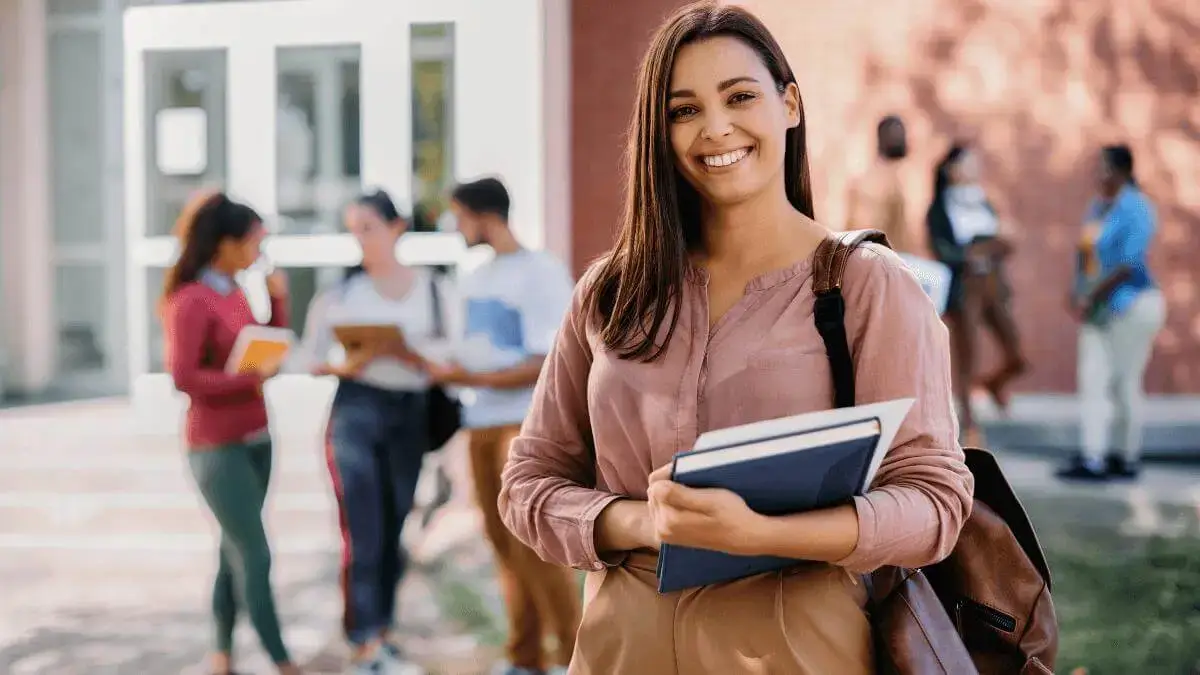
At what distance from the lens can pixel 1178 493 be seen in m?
6.20

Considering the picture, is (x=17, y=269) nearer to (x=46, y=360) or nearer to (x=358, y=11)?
(x=46, y=360)

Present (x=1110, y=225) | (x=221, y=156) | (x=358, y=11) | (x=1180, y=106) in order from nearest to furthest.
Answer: (x=358, y=11), (x=221, y=156), (x=1110, y=225), (x=1180, y=106)

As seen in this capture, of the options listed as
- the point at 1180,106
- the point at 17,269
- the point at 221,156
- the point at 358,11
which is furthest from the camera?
the point at 1180,106

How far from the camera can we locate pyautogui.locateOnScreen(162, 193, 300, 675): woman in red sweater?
3479 mm

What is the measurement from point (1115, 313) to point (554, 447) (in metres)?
5.43

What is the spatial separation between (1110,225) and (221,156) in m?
4.33

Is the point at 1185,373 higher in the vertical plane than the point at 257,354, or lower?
lower

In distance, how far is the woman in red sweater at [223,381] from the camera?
11.4 feet

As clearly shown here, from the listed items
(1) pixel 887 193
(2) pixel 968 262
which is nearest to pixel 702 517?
(1) pixel 887 193

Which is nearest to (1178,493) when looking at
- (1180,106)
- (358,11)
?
(1180,106)

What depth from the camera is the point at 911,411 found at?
1.34 meters

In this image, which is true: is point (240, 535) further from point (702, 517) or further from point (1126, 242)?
point (1126, 242)

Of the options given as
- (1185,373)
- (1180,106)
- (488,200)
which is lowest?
(1185,373)

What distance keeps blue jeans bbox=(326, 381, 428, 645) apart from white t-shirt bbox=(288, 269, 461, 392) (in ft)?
0.19
